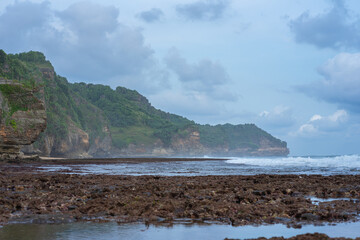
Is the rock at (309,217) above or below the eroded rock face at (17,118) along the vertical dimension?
below

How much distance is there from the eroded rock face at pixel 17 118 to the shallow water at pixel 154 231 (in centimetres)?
5027

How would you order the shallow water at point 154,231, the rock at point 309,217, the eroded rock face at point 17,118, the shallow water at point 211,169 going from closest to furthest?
the shallow water at point 154,231 < the rock at point 309,217 < the shallow water at point 211,169 < the eroded rock face at point 17,118

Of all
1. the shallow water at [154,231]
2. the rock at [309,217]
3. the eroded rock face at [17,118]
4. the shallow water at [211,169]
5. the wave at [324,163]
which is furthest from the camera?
the eroded rock face at [17,118]

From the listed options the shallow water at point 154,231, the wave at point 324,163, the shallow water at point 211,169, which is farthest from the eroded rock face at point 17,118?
the shallow water at point 154,231

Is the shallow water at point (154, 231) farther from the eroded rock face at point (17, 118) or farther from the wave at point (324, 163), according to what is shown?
the eroded rock face at point (17, 118)

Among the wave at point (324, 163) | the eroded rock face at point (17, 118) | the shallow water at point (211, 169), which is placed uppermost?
the eroded rock face at point (17, 118)

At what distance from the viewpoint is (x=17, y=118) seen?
58938 mm

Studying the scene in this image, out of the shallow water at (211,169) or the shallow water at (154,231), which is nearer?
the shallow water at (154,231)

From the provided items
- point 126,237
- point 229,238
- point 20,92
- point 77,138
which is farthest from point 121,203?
point 77,138

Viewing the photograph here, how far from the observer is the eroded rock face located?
5581 centimetres

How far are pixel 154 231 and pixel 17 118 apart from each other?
2208 inches

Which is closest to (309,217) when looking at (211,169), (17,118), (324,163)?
(211,169)

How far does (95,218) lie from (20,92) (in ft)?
187

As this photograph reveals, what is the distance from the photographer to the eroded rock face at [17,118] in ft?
183
